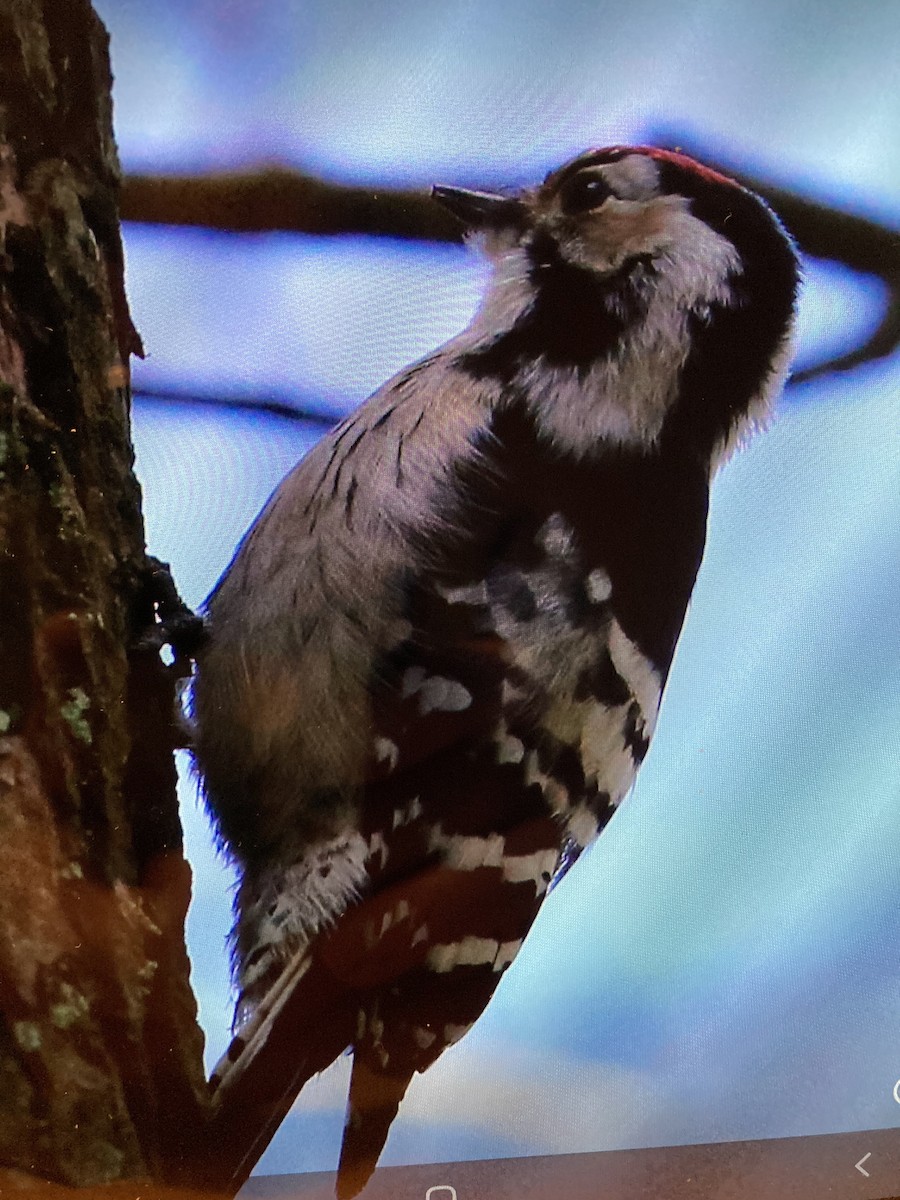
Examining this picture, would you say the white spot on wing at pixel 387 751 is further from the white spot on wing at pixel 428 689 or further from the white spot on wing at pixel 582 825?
the white spot on wing at pixel 582 825

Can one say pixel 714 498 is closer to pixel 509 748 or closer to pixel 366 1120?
pixel 509 748

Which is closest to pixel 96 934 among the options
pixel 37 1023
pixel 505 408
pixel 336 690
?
pixel 37 1023

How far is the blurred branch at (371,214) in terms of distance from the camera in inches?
25.0

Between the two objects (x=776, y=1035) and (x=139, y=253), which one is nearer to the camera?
(x=139, y=253)

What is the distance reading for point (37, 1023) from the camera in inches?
22.3

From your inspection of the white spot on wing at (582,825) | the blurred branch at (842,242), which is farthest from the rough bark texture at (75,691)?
the blurred branch at (842,242)

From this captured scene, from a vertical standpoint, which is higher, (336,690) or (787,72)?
(787,72)

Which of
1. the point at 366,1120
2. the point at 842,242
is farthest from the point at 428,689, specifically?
the point at 842,242

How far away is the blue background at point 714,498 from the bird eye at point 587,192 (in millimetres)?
23

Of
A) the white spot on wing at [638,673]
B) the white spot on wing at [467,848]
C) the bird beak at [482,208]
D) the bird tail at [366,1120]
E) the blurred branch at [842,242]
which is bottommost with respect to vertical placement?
the bird tail at [366,1120]

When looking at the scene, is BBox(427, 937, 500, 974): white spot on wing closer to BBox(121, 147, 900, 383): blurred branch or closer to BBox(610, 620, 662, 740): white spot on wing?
BBox(610, 620, 662, 740): white spot on wing

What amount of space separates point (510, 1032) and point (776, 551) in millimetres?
397

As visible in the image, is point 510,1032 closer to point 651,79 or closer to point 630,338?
point 630,338

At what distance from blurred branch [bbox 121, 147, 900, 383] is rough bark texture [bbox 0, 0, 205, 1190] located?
0.05 metres
